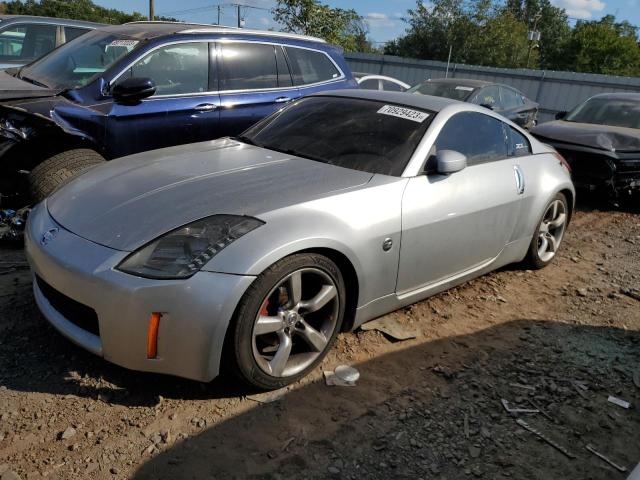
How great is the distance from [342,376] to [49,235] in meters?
1.66

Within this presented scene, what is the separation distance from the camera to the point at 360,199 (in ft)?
9.68

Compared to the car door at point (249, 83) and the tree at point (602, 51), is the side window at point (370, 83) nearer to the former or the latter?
the car door at point (249, 83)

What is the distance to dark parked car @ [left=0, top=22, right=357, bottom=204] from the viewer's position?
4.34 m

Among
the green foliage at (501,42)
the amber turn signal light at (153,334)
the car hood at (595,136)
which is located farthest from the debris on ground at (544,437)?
the green foliage at (501,42)

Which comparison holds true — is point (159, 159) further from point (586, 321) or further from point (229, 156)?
point (586, 321)

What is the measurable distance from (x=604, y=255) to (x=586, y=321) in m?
1.82

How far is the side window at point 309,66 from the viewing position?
5.87m

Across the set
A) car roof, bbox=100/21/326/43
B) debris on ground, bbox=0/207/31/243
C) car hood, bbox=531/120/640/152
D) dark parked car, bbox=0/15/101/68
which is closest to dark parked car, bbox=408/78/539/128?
car hood, bbox=531/120/640/152

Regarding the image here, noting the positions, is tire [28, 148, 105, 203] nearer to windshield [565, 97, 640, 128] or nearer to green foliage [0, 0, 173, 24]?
windshield [565, 97, 640, 128]

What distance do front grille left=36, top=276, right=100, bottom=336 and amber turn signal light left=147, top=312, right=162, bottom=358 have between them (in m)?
0.29

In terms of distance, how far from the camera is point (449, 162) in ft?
10.8

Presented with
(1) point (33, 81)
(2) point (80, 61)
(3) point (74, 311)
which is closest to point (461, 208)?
A: (3) point (74, 311)

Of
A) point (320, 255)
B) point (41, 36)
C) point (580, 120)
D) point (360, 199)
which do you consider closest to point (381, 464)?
point (320, 255)

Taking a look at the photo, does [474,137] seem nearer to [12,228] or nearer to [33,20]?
[12,228]
